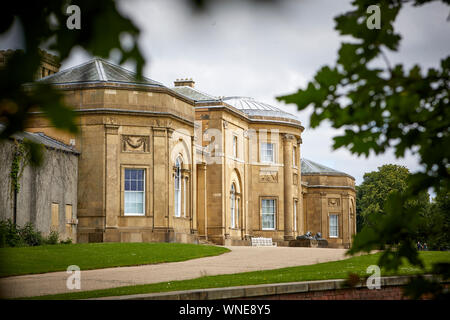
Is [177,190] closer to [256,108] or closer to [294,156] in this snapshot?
[256,108]

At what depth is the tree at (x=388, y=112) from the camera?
342 centimetres

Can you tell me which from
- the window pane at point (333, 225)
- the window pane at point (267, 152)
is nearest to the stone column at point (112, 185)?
the window pane at point (267, 152)

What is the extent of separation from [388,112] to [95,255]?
2029 centimetres

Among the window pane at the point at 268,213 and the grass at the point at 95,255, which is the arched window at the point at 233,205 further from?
the grass at the point at 95,255

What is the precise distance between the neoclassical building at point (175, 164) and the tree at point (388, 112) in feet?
62.2

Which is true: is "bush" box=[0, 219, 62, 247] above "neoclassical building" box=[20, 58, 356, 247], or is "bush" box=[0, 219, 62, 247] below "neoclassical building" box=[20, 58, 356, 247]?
below

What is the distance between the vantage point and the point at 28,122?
2.12 metres

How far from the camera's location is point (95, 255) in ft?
75.5

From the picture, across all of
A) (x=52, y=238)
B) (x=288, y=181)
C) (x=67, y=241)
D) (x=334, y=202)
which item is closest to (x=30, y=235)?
(x=52, y=238)

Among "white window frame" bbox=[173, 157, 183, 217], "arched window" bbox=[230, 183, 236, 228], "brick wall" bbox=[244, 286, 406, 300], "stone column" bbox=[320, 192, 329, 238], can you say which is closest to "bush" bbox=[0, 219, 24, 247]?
"white window frame" bbox=[173, 157, 183, 217]

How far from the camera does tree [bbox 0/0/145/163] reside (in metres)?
1.96

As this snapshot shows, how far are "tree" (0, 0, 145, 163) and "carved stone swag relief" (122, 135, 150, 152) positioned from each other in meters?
30.3

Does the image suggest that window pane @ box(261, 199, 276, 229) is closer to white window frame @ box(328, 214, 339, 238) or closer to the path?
white window frame @ box(328, 214, 339, 238)
